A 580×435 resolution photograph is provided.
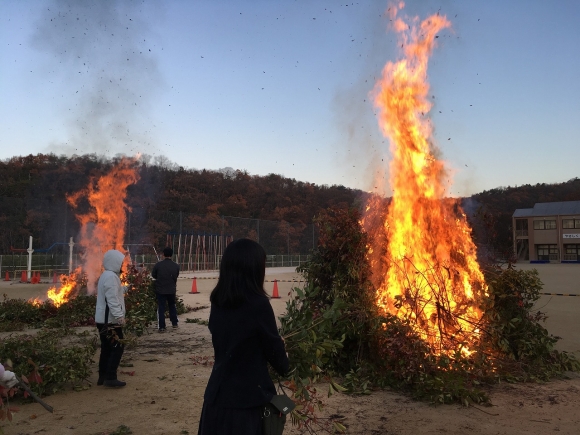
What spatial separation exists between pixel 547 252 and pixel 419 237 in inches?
2346

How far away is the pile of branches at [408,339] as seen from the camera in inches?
219

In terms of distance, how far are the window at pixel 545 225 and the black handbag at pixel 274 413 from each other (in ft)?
210

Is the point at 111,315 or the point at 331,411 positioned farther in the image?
the point at 111,315

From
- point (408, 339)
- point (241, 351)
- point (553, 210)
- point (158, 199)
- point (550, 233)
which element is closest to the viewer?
point (241, 351)

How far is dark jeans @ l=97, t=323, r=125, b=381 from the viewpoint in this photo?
5.82 meters

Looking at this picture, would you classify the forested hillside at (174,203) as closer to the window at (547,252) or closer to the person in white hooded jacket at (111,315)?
the person in white hooded jacket at (111,315)

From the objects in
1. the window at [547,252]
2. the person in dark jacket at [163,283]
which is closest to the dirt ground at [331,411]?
the person in dark jacket at [163,283]

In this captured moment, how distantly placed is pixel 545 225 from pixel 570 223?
2.80 metres

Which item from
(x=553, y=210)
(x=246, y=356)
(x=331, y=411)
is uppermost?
(x=553, y=210)

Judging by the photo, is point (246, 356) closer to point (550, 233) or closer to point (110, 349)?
point (110, 349)

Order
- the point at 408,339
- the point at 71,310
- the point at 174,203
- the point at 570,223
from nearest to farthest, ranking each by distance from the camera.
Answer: the point at 408,339 < the point at 71,310 < the point at 174,203 < the point at 570,223

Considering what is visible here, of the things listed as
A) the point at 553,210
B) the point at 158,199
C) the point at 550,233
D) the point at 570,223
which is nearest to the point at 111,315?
the point at 158,199

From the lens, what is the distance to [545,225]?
5822cm

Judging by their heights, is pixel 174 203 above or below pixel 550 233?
above
